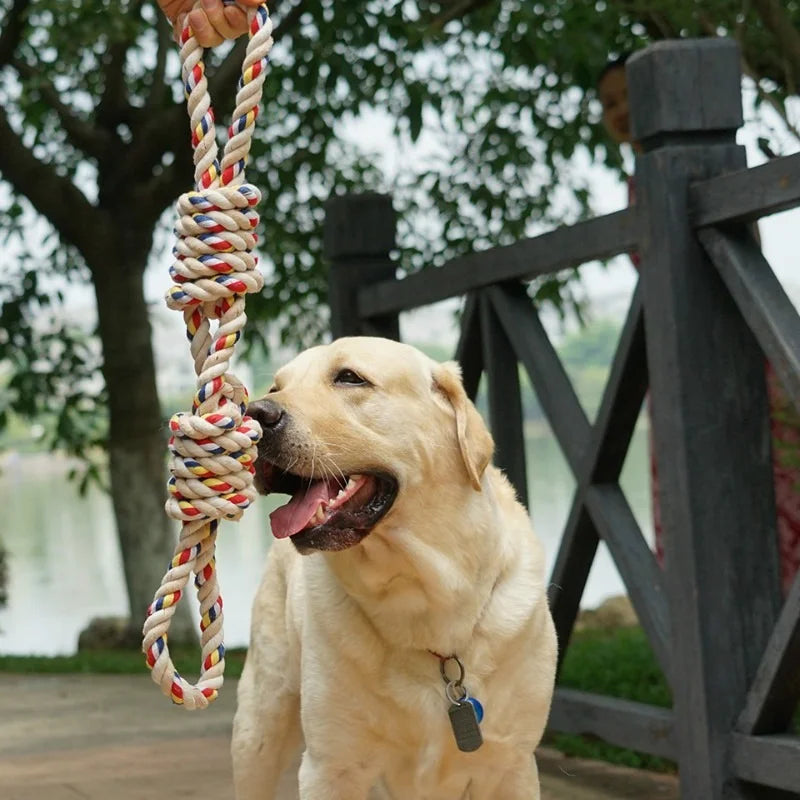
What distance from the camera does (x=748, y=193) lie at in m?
3.69

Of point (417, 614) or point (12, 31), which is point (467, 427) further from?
point (12, 31)

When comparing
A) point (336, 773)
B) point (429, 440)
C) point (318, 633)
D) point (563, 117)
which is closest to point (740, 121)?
point (429, 440)

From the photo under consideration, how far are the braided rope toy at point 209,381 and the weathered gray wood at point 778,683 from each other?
5.93 ft

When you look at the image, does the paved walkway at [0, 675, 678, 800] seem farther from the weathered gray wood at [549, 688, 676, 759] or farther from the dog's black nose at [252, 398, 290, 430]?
the dog's black nose at [252, 398, 290, 430]

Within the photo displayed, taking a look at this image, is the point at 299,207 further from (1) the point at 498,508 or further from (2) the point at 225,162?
(2) the point at 225,162

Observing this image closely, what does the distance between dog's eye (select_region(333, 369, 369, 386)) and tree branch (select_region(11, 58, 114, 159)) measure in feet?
21.3

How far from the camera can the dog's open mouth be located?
302 cm

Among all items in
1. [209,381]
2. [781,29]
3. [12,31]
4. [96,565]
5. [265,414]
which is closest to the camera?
[209,381]

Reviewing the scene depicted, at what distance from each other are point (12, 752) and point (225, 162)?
12.4ft

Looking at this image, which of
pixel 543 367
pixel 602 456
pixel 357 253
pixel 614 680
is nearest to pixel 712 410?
pixel 602 456

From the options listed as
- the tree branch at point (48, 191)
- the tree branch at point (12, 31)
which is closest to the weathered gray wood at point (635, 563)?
the tree branch at point (12, 31)

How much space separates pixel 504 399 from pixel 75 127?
17.2 ft

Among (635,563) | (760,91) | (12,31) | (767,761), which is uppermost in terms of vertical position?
(12,31)

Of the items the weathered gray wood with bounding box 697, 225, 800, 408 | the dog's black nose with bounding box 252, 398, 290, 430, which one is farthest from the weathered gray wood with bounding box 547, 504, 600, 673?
the dog's black nose with bounding box 252, 398, 290, 430
